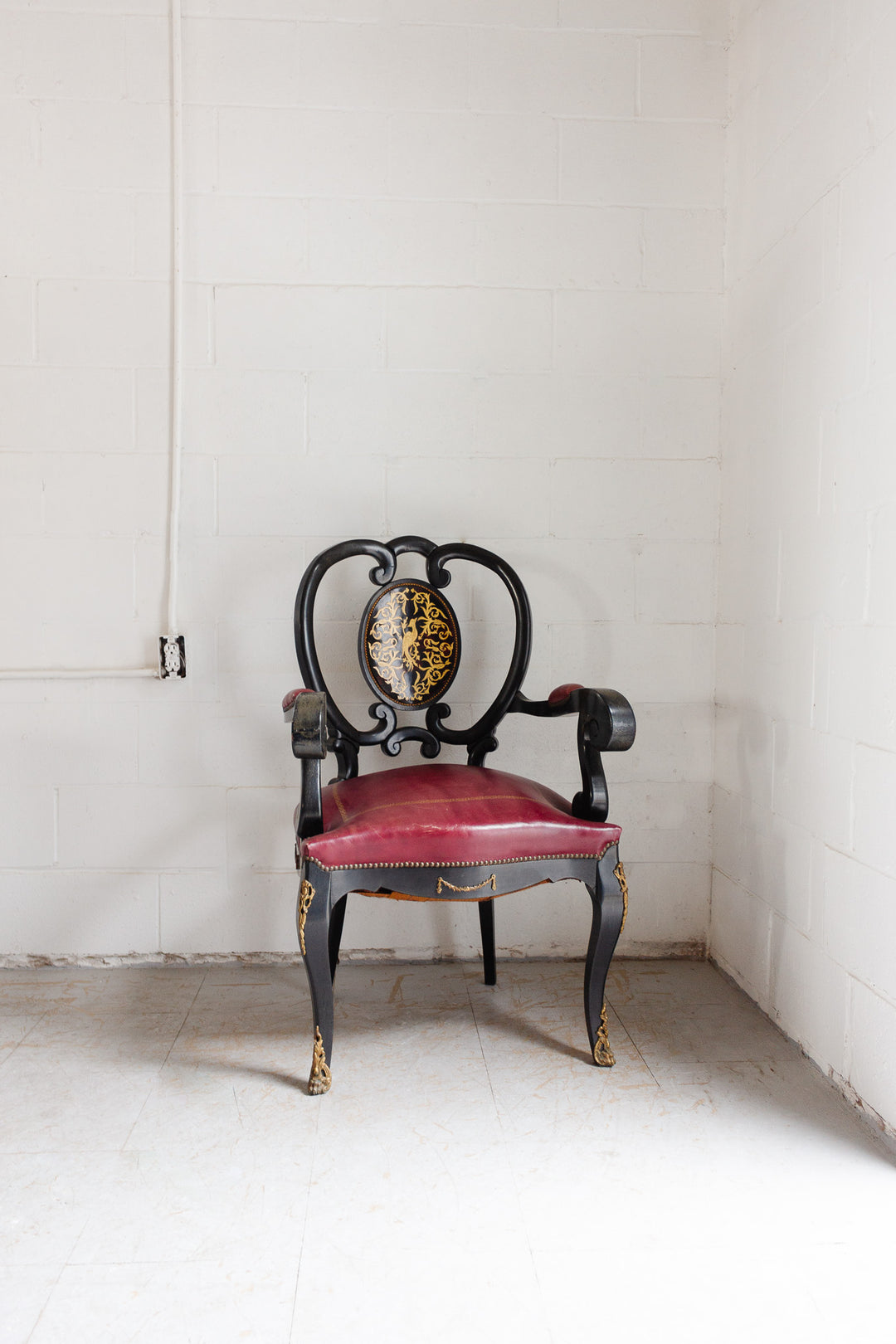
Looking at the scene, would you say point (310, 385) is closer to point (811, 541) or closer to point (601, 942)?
point (811, 541)

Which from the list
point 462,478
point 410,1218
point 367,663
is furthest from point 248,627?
point 410,1218

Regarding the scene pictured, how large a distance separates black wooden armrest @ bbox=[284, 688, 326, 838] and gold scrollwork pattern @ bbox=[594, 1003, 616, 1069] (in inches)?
28.3

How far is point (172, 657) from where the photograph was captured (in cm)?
243

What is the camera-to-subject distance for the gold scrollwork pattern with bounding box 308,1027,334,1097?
1.79 metres

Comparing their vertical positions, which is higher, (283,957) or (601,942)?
(601,942)

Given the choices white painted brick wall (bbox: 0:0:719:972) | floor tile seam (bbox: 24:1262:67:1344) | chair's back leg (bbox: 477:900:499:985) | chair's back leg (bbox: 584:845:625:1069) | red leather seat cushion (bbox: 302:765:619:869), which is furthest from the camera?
white painted brick wall (bbox: 0:0:719:972)

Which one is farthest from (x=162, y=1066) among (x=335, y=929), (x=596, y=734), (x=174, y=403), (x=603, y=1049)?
(x=174, y=403)

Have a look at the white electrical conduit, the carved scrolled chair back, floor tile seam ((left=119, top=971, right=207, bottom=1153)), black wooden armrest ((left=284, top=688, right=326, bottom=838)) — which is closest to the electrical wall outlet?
the white electrical conduit

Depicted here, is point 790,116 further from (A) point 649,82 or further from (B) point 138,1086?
(B) point 138,1086

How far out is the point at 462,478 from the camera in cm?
247

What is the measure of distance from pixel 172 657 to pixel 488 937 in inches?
43.3

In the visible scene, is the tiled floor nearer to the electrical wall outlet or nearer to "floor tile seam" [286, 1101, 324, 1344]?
"floor tile seam" [286, 1101, 324, 1344]

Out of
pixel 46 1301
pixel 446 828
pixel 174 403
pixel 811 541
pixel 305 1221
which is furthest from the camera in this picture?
pixel 174 403

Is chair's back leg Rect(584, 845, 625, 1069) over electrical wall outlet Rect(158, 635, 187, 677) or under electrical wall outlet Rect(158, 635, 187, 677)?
Result: under
